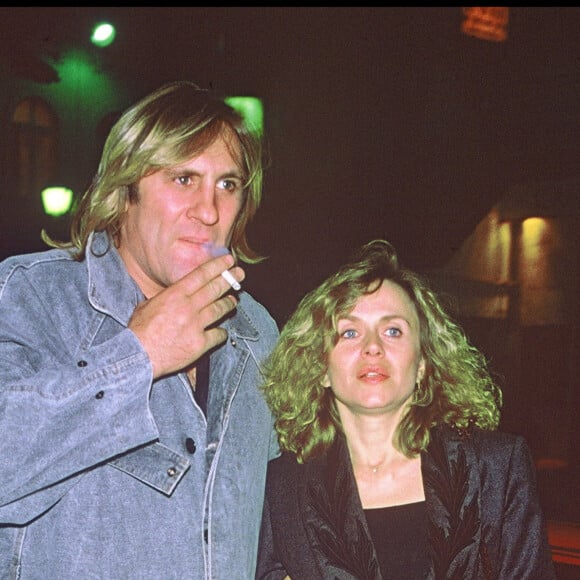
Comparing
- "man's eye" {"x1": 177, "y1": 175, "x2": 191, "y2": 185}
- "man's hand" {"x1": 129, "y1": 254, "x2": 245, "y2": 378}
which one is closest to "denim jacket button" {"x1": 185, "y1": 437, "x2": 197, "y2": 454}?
"man's hand" {"x1": 129, "y1": 254, "x2": 245, "y2": 378}

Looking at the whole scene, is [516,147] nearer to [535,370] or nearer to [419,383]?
[535,370]

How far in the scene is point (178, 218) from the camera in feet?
6.57

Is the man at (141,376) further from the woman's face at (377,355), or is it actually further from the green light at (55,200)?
the green light at (55,200)

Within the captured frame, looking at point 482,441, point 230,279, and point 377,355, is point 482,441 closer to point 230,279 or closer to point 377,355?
point 377,355

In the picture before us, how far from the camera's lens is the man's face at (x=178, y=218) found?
2.00 m

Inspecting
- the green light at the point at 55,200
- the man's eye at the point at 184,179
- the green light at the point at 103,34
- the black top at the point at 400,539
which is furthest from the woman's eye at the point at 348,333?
the green light at the point at 103,34

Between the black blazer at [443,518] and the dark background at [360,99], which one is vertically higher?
the dark background at [360,99]

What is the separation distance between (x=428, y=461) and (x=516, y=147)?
10.1 metres

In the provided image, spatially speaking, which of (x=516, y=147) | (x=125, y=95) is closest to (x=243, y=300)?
(x=125, y=95)

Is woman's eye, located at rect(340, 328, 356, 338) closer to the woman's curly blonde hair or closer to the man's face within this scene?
the woman's curly blonde hair

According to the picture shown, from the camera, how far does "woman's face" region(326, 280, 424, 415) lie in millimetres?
2424

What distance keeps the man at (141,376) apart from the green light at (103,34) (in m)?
8.30

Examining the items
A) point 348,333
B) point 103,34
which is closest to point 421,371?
point 348,333

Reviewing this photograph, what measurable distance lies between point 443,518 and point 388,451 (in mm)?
360
